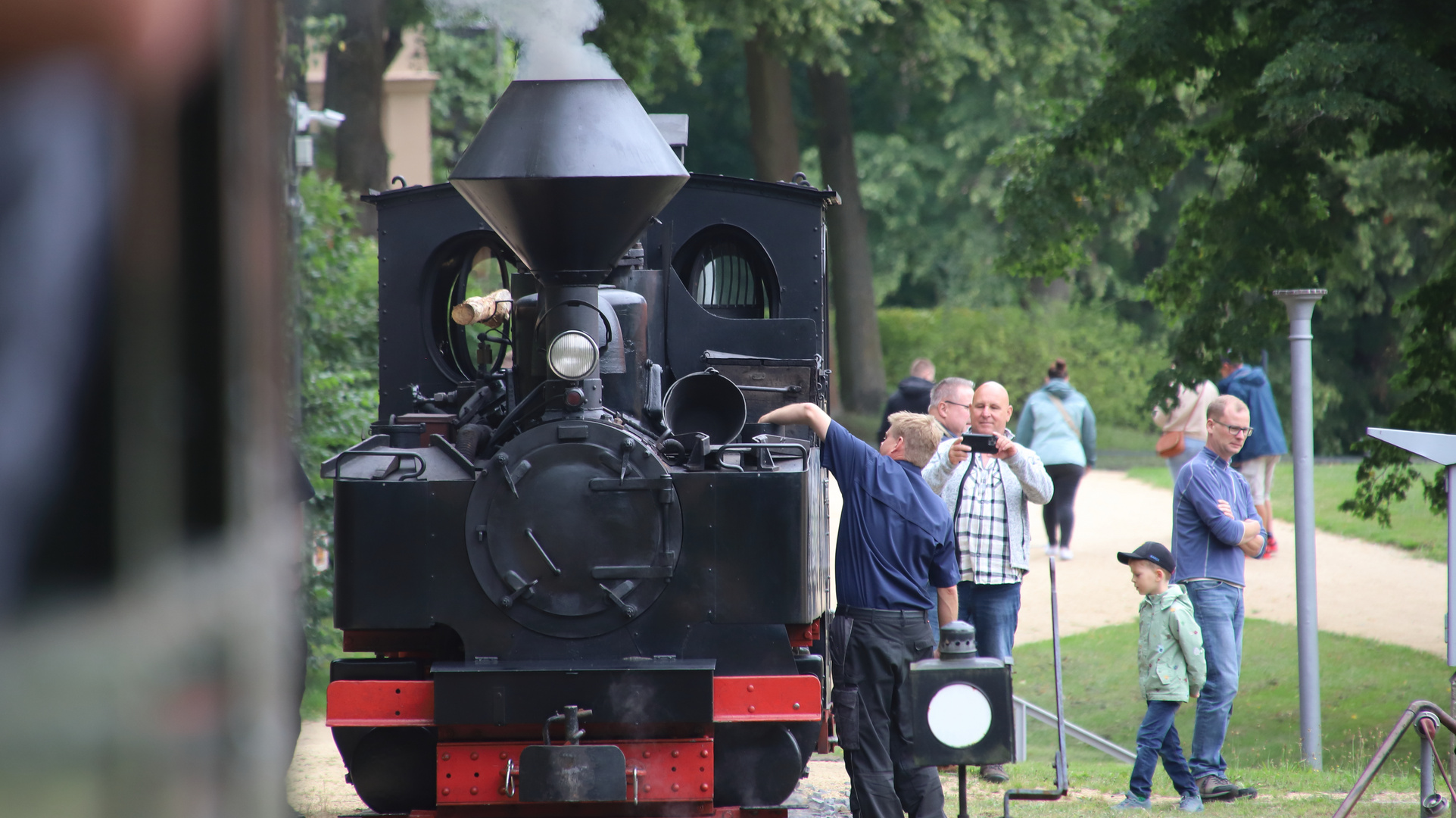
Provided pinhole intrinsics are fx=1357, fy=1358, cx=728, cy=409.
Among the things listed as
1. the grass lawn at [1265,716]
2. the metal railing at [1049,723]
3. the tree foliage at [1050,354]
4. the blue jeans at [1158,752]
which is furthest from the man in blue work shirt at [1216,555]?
the tree foliage at [1050,354]

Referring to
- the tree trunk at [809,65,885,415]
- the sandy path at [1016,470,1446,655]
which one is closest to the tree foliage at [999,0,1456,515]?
the sandy path at [1016,470,1446,655]

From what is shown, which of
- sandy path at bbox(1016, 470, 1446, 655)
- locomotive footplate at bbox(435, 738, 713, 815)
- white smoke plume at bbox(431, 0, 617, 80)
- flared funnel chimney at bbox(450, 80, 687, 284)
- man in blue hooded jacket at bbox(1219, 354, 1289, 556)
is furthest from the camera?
man in blue hooded jacket at bbox(1219, 354, 1289, 556)

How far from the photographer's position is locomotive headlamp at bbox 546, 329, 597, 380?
14.8ft

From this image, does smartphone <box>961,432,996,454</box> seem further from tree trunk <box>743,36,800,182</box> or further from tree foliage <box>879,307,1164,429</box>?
tree foliage <box>879,307,1164,429</box>

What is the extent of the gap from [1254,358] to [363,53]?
1121 cm

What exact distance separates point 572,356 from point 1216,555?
332 cm

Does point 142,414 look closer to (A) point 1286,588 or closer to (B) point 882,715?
(B) point 882,715

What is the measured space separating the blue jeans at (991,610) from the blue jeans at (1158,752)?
93cm

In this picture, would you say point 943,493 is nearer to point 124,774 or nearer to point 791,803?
point 791,803

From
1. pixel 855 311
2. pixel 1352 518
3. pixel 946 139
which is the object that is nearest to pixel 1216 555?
pixel 1352 518

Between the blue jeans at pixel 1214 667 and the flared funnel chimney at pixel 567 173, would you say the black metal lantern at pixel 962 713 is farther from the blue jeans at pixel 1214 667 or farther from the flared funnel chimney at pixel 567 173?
the blue jeans at pixel 1214 667

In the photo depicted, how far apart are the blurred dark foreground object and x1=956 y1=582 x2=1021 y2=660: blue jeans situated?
6.03m

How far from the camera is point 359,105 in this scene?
15.8m

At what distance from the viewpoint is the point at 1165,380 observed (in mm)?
8672
